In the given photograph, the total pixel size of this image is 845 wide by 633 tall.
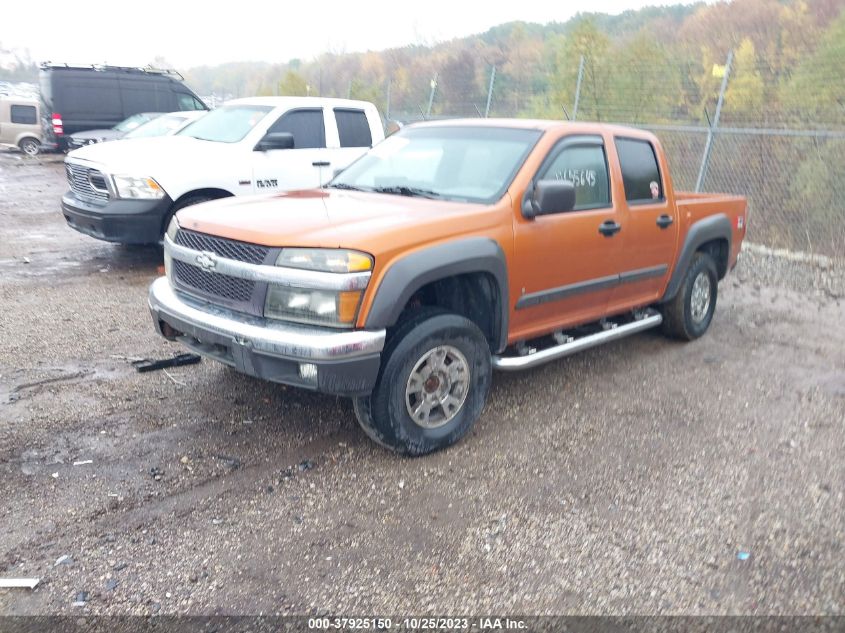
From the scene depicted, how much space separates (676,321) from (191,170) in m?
5.05

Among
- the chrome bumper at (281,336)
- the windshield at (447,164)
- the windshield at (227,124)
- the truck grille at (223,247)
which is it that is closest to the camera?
the chrome bumper at (281,336)

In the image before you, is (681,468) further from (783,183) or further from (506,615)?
(783,183)

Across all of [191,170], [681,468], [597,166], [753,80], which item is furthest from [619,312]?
[753,80]

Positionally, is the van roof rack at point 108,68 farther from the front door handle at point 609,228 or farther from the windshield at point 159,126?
the front door handle at point 609,228

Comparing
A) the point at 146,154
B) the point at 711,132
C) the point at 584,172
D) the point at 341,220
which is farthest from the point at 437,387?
the point at 711,132

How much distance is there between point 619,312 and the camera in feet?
17.8

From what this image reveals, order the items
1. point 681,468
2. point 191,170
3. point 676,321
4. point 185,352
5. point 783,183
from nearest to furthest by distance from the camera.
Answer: point 681,468 → point 185,352 → point 676,321 → point 191,170 → point 783,183

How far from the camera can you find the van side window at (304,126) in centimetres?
841

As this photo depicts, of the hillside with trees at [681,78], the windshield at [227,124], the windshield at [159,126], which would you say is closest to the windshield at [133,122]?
the windshield at [159,126]

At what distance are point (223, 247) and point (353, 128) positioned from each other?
5583mm

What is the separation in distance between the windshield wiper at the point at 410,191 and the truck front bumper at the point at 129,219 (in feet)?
11.6

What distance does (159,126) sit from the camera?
11859mm

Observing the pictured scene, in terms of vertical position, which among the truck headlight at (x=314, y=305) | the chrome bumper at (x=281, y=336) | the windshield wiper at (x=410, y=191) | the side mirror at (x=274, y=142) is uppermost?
the side mirror at (x=274, y=142)

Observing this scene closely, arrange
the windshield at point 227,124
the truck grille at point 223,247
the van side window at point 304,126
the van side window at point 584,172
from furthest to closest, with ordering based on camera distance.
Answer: the van side window at point 304,126 → the windshield at point 227,124 → the van side window at point 584,172 → the truck grille at point 223,247
